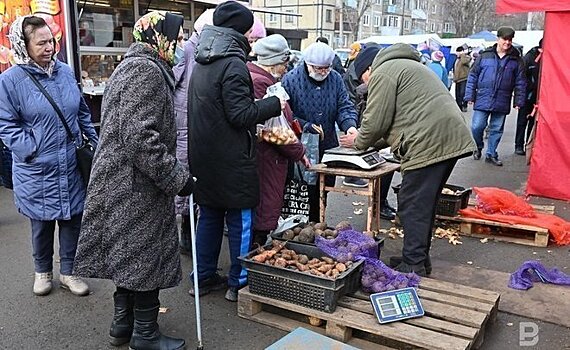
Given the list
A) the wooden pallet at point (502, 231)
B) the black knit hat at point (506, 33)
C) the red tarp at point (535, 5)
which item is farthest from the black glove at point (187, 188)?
the black knit hat at point (506, 33)

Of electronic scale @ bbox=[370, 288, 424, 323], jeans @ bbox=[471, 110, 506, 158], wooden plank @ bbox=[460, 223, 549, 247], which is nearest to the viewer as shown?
electronic scale @ bbox=[370, 288, 424, 323]

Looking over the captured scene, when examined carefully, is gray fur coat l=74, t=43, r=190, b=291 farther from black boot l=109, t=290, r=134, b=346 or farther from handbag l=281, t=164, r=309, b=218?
handbag l=281, t=164, r=309, b=218

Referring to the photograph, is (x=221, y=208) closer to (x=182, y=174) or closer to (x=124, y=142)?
(x=182, y=174)

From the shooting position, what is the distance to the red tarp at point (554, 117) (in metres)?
6.33

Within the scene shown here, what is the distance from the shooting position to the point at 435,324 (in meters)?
3.16

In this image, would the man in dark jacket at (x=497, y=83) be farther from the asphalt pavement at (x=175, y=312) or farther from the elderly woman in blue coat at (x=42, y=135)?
the elderly woman in blue coat at (x=42, y=135)

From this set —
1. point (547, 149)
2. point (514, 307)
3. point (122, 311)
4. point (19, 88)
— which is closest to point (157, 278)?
point (122, 311)

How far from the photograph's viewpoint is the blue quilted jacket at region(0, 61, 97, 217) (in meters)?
3.59

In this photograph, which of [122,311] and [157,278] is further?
[122,311]

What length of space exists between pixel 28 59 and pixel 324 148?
2603mm

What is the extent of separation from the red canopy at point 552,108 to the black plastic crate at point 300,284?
4.00 m

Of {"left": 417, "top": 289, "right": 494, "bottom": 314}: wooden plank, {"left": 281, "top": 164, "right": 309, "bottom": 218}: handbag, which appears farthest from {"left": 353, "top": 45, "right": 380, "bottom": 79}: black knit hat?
{"left": 417, "top": 289, "right": 494, "bottom": 314}: wooden plank

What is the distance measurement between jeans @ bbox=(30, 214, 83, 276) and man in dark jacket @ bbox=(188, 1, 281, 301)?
939mm

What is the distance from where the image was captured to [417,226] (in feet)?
13.2
